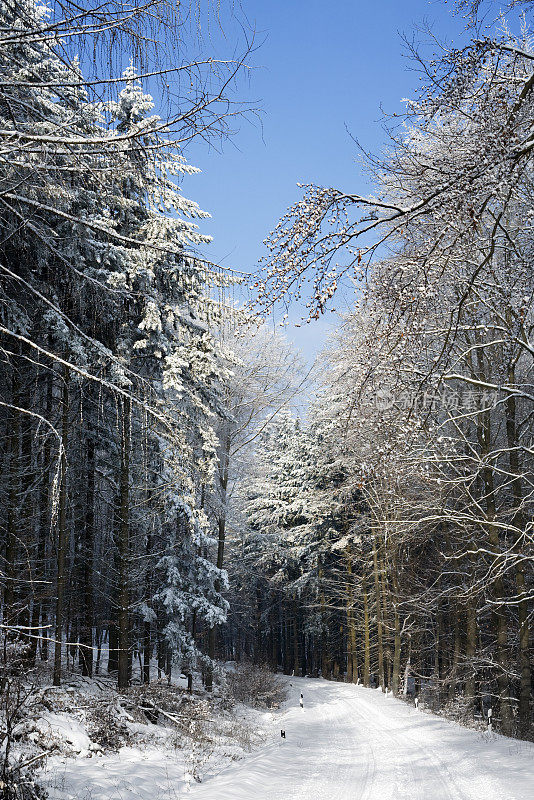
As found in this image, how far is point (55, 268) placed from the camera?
385 inches

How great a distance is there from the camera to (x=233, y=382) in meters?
20.8

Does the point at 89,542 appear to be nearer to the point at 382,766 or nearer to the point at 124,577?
the point at 124,577

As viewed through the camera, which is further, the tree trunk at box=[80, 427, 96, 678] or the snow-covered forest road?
the tree trunk at box=[80, 427, 96, 678]

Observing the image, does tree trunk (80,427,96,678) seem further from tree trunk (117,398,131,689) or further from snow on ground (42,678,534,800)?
snow on ground (42,678,534,800)

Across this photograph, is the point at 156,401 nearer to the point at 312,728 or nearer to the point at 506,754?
the point at 506,754

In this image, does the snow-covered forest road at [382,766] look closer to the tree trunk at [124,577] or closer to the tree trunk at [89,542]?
the tree trunk at [124,577]

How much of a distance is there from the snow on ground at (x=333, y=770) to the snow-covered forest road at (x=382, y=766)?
0.02m

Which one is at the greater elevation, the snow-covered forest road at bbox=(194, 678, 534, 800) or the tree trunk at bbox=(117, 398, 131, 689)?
the tree trunk at bbox=(117, 398, 131, 689)

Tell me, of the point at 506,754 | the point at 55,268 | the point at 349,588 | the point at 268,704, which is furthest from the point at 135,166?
the point at 349,588

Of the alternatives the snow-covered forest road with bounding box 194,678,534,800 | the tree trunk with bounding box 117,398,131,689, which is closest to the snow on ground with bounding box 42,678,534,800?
the snow-covered forest road with bounding box 194,678,534,800

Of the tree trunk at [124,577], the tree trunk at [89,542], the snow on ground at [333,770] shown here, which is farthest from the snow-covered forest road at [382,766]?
the tree trunk at [89,542]

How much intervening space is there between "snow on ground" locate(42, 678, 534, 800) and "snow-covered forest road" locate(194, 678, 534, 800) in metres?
0.02

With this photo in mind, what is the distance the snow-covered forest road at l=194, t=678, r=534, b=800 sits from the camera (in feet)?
25.7

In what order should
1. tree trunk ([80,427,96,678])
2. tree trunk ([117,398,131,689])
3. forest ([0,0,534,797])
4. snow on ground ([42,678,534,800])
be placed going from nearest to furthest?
forest ([0,0,534,797])
snow on ground ([42,678,534,800])
tree trunk ([117,398,131,689])
tree trunk ([80,427,96,678])
